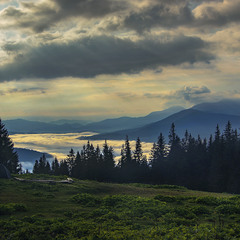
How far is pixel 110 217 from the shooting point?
1877cm

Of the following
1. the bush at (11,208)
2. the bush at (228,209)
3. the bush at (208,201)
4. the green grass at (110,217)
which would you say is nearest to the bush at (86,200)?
the green grass at (110,217)

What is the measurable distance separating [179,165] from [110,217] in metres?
59.0

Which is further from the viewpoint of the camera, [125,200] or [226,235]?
[125,200]

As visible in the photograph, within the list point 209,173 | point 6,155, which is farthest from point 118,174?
point 6,155

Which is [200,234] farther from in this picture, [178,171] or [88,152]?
[88,152]

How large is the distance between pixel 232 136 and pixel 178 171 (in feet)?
68.1

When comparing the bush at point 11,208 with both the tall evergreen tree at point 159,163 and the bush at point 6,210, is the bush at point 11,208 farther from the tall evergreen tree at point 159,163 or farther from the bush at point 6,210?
the tall evergreen tree at point 159,163

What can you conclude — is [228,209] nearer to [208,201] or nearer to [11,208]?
[208,201]

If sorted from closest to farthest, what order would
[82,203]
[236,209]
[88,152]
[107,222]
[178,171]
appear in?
[107,222] < [236,209] < [82,203] < [178,171] < [88,152]

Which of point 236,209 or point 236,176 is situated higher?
point 236,209

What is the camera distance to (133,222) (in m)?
17.8

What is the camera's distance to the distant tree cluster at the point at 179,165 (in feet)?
219

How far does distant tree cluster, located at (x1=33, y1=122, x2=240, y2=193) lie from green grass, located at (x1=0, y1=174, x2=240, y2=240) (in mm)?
45566

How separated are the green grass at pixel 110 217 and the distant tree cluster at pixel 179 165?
45566 mm
